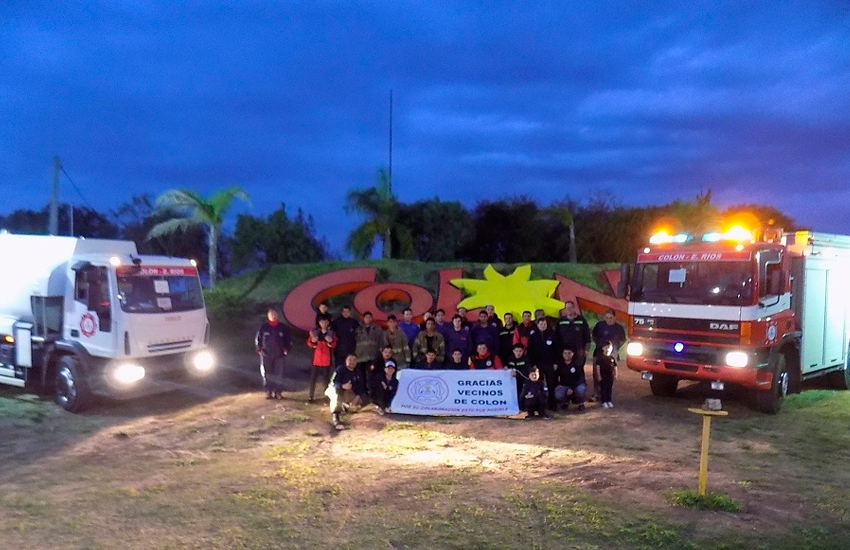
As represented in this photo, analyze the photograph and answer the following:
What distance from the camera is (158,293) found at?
455 inches

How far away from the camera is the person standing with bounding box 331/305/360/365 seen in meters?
11.9

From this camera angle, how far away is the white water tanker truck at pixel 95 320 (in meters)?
10.9

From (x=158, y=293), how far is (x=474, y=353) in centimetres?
568

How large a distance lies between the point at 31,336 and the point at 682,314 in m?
11.4

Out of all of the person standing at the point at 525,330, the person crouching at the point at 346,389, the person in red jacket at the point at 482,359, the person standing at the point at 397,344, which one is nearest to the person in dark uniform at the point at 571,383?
the person standing at the point at 525,330

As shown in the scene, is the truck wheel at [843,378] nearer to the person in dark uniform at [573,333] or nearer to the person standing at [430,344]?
the person in dark uniform at [573,333]

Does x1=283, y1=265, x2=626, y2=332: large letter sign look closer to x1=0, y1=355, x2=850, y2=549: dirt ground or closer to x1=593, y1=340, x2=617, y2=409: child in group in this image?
x1=0, y1=355, x2=850, y2=549: dirt ground

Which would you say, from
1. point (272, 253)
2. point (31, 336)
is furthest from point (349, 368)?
point (272, 253)

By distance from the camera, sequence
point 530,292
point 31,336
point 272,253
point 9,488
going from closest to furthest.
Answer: point 9,488 → point 31,336 → point 530,292 → point 272,253

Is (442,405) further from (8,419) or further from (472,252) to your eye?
(472,252)

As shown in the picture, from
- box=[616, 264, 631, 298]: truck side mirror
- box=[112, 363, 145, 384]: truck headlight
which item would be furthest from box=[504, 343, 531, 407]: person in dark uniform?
box=[112, 363, 145, 384]: truck headlight

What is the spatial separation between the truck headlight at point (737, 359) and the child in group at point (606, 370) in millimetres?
1761

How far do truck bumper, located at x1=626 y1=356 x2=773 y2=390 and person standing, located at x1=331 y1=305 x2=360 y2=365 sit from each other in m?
5.01

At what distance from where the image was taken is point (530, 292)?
63.7 ft
